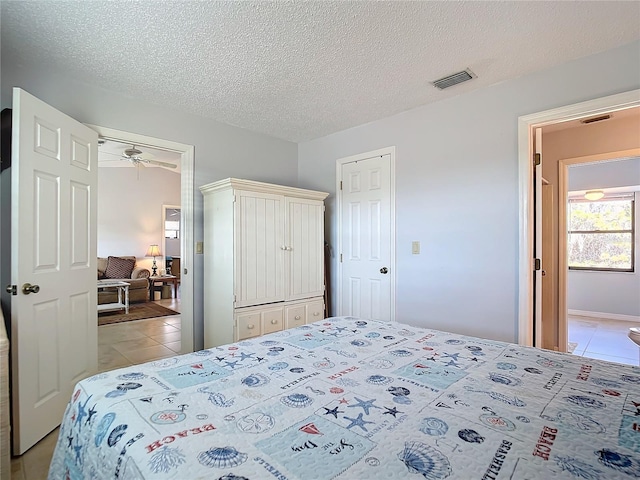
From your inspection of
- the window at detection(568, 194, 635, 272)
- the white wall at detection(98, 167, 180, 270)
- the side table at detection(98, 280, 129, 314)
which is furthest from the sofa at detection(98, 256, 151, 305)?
the window at detection(568, 194, 635, 272)

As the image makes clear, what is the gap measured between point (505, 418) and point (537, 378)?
397 mm

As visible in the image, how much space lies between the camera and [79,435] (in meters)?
0.99

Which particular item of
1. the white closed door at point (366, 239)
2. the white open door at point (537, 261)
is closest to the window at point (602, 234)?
the white open door at point (537, 261)

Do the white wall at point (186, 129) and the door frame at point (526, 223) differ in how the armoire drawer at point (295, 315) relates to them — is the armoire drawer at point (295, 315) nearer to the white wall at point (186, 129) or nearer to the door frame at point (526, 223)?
the white wall at point (186, 129)

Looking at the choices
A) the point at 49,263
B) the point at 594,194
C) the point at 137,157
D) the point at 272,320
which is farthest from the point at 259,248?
the point at 594,194

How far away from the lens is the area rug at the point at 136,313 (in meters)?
5.15

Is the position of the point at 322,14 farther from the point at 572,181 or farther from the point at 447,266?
the point at 572,181

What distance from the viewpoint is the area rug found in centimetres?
515

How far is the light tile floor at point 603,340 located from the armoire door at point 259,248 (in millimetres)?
3370

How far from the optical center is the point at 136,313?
5645 mm

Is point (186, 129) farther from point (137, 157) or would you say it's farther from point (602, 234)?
point (602, 234)

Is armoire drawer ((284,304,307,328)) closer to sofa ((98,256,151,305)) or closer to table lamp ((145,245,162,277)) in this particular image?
sofa ((98,256,151,305))

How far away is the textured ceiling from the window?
4.60 m

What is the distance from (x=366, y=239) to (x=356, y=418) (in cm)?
263
